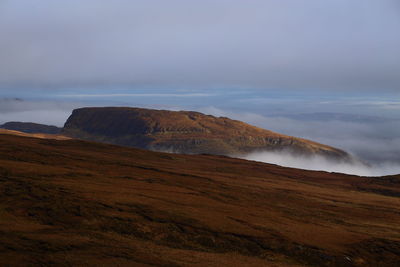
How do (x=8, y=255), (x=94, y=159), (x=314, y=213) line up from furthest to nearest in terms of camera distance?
(x=94, y=159) → (x=314, y=213) → (x=8, y=255)

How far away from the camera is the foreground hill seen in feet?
80.7

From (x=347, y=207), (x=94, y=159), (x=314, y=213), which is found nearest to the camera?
(x=314, y=213)

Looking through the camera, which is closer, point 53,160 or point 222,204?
point 222,204

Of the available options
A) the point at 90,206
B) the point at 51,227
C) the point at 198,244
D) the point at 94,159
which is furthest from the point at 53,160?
the point at 198,244

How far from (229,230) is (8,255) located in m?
15.4

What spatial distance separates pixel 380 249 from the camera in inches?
1272

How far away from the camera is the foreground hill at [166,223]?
24609 millimetres

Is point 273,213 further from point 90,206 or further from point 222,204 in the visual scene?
point 90,206

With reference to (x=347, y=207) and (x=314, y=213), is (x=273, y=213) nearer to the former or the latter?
(x=314, y=213)

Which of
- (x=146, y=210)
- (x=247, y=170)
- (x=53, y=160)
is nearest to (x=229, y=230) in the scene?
(x=146, y=210)

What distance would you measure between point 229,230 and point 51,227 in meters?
12.3

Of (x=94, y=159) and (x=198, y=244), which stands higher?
(x=94, y=159)

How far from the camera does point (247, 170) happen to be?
77.8 meters

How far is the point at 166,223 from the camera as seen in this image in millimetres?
31547
